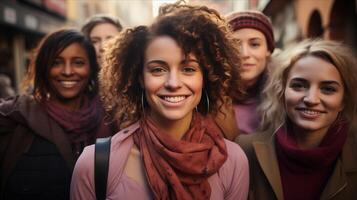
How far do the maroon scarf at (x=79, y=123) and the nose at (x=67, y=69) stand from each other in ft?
0.86

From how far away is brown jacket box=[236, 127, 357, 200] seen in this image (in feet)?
7.64

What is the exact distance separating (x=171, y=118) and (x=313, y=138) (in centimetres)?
110

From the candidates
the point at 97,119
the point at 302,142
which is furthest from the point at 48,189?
the point at 302,142

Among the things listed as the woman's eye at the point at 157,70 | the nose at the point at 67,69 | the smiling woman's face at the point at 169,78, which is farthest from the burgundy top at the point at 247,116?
the nose at the point at 67,69

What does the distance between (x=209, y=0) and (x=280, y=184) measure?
1.32 metres

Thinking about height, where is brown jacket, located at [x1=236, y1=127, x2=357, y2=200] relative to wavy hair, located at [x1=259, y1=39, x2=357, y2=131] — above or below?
below

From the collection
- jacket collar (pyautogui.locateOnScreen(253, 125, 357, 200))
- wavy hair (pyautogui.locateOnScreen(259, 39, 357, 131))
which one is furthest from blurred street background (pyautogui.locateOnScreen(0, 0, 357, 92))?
jacket collar (pyautogui.locateOnScreen(253, 125, 357, 200))

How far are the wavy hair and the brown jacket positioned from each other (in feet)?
0.70

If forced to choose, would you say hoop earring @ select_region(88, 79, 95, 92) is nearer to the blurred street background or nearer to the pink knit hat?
the pink knit hat

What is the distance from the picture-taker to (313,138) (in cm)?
257

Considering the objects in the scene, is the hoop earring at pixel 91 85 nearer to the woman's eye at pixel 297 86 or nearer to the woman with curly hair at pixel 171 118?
the woman with curly hair at pixel 171 118

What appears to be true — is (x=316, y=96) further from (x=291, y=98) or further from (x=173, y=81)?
(x=173, y=81)

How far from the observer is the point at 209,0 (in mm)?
2553

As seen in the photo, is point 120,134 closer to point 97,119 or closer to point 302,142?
point 97,119
